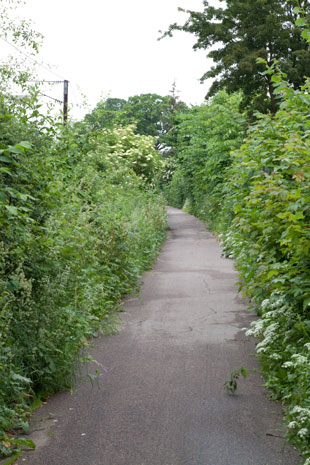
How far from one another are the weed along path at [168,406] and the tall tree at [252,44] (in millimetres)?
11916

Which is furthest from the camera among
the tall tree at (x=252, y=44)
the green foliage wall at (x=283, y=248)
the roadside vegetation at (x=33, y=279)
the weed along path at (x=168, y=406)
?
the tall tree at (x=252, y=44)

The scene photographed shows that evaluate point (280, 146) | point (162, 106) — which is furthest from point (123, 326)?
point (162, 106)

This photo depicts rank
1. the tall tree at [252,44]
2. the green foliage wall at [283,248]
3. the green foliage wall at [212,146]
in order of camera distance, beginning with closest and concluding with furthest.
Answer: the green foliage wall at [283,248]
the tall tree at [252,44]
the green foliage wall at [212,146]

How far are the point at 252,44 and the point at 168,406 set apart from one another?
16.8m

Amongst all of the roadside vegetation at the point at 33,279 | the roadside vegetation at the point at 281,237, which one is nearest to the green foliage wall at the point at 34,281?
the roadside vegetation at the point at 33,279

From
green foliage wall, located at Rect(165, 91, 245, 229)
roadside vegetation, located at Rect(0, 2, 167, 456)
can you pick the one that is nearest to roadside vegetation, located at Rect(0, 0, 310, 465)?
roadside vegetation, located at Rect(0, 2, 167, 456)

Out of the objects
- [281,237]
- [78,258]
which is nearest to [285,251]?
[281,237]

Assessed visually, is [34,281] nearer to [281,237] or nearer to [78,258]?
[78,258]

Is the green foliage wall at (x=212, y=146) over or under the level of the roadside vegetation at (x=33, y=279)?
over

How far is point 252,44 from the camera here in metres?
19.2

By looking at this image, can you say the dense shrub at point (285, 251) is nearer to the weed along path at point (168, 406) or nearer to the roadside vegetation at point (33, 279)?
the weed along path at point (168, 406)

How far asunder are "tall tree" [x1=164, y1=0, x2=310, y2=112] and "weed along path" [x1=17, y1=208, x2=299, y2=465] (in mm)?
11916

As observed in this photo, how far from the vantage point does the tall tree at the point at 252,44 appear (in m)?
18.3

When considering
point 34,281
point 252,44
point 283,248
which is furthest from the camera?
point 252,44
